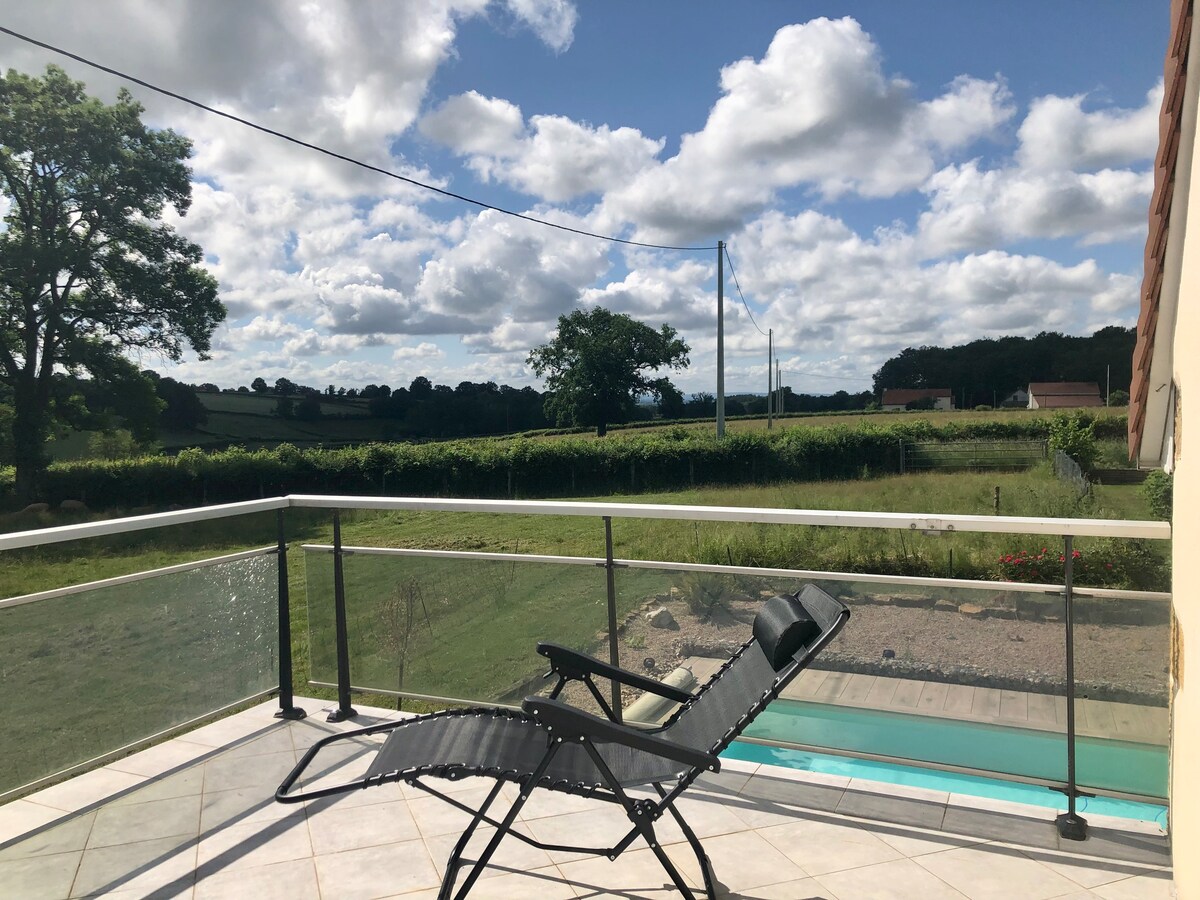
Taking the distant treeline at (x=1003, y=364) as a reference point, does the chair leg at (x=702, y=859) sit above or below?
below

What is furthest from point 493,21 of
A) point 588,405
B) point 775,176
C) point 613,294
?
point 613,294

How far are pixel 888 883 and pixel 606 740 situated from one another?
3.42 feet

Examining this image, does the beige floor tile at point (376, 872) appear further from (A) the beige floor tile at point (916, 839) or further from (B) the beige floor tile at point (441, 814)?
(A) the beige floor tile at point (916, 839)

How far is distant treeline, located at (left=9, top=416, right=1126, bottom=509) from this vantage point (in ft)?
91.3

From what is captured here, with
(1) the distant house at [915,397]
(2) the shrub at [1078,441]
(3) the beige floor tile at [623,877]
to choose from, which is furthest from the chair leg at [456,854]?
(1) the distant house at [915,397]

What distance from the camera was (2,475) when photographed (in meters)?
29.6

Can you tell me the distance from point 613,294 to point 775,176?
108ft

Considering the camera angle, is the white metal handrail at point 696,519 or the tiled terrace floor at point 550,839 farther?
the white metal handrail at point 696,519

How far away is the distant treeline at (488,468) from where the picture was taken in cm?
2783

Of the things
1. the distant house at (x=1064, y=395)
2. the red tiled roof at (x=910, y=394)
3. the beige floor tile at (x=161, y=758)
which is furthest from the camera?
the red tiled roof at (x=910, y=394)

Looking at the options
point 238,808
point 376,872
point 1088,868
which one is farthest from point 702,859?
point 238,808

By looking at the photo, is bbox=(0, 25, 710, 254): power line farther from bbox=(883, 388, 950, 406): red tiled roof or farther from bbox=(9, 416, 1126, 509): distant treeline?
bbox=(883, 388, 950, 406): red tiled roof

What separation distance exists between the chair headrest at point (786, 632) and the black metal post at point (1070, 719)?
3.00ft

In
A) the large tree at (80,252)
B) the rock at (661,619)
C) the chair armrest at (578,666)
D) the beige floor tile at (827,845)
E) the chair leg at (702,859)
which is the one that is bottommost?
the beige floor tile at (827,845)
